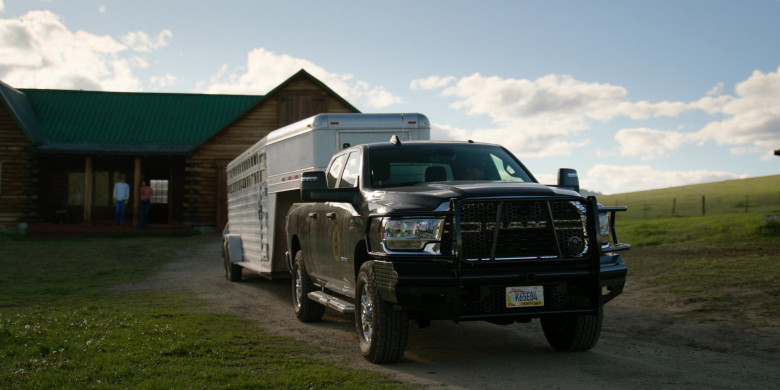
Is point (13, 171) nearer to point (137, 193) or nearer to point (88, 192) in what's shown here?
point (88, 192)

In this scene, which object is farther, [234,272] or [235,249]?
[234,272]

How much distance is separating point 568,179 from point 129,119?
98.6ft

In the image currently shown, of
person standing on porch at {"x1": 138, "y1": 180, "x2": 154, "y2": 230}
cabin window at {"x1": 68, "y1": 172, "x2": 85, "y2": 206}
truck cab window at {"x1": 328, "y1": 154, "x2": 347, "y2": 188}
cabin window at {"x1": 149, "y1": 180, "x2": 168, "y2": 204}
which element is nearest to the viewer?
truck cab window at {"x1": 328, "y1": 154, "x2": 347, "y2": 188}

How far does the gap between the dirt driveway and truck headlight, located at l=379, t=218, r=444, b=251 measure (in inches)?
43.3

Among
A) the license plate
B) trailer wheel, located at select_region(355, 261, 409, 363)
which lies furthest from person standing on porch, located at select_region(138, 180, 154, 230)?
the license plate

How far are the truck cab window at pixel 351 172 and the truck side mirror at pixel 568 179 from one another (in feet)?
6.96

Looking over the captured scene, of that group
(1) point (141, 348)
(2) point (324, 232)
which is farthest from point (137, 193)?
(1) point (141, 348)

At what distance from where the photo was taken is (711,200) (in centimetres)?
6066

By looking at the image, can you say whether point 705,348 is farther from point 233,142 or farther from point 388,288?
point 233,142

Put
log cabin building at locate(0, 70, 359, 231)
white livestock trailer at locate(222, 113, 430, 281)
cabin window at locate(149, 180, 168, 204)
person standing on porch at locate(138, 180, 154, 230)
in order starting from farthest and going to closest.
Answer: cabin window at locate(149, 180, 168, 204)
log cabin building at locate(0, 70, 359, 231)
person standing on porch at locate(138, 180, 154, 230)
white livestock trailer at locate(222, 113, 430, 281)

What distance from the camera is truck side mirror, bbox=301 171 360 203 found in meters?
7.43

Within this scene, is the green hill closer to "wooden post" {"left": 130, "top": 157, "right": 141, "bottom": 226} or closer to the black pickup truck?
"wooden post" {"left": 130, "top": 157, "right": 141, "bottom": 226}

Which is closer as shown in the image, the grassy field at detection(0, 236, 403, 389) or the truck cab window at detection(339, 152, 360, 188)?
the grassy field at detection(0, 236, 403, 389)

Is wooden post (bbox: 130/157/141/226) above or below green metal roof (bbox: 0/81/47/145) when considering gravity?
below
